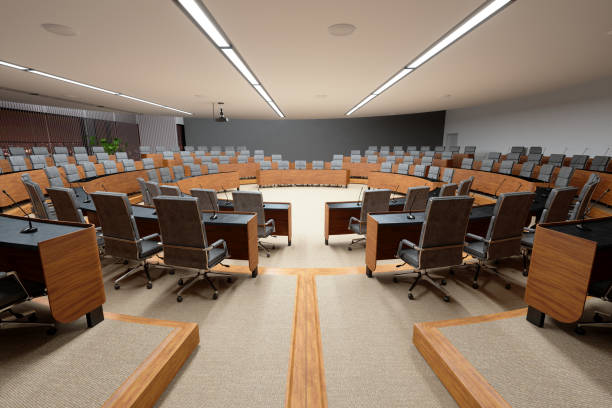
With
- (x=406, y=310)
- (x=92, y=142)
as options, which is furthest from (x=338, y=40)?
(x=92, y=142)

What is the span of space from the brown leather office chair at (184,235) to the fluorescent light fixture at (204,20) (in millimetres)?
1954

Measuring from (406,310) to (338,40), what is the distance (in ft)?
11.2

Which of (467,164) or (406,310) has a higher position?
(467,164)

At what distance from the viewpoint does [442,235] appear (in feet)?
8.68

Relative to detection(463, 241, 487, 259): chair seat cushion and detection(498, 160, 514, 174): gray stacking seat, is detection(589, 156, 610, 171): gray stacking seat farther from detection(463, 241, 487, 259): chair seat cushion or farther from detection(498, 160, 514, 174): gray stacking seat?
detection(463, 241, 487, 259): chair seat cushion

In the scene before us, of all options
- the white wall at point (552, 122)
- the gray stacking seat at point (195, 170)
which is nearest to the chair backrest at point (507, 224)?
the white wall at point (552, 122)

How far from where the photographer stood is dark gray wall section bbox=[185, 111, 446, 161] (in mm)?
15891

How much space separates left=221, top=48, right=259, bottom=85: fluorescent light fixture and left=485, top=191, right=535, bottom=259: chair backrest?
4.10 m

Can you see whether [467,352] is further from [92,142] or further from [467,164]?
[92,142]

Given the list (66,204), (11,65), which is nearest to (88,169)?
(11,65)

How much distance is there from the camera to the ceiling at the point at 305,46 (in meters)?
2.77

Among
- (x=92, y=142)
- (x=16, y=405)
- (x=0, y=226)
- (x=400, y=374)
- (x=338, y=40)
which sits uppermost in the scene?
(x=338, y=40)

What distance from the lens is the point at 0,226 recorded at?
2.16 metres

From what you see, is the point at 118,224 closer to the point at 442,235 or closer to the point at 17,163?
the point at 442,235
